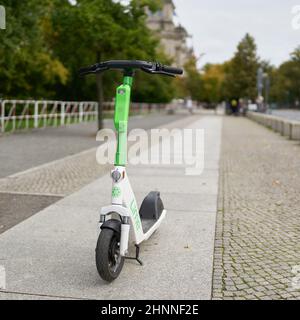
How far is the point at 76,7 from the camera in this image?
59.5 feet

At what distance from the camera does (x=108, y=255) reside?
3875 millimetres

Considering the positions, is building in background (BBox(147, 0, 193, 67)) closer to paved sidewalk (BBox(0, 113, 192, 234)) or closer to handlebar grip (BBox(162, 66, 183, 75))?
paved sidewalk (BBox(0, 113, 192, 234))

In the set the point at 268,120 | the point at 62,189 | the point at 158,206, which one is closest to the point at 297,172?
the point at 62,189

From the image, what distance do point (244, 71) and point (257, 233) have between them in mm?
59041

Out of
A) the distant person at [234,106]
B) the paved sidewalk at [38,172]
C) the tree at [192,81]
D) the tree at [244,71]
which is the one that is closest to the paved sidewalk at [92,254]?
the paved sidewalk at [38,172]

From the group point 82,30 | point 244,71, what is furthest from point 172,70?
point 244,71

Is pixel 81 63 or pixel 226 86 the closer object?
pixel 81 63

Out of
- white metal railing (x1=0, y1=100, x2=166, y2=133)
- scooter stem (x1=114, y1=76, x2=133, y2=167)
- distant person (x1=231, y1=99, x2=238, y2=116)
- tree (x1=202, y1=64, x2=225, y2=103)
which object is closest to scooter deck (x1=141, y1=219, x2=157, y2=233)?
scooter stem (x1=114, y1=76, x2=133, y2=167)

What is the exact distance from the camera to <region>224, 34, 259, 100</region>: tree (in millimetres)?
62406

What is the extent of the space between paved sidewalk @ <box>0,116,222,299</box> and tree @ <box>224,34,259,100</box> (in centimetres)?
5679

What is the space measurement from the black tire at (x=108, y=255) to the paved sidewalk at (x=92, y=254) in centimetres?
10
